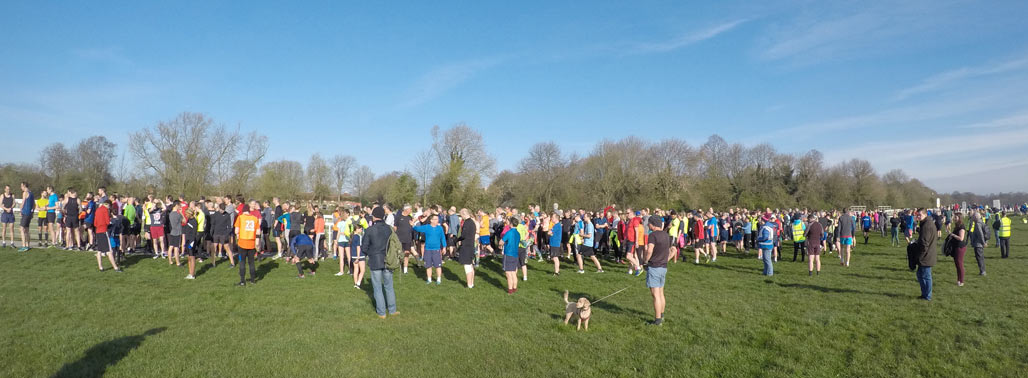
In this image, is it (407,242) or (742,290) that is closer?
(742,290)

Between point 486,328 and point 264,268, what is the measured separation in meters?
8.20

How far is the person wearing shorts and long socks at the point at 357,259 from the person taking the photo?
11.0 metres

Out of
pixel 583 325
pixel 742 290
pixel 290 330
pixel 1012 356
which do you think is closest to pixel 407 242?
pixel 290 330

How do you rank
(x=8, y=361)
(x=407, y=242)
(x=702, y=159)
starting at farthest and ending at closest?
(x=702, y=159), (x=407, y=242), (x=8, y=361)

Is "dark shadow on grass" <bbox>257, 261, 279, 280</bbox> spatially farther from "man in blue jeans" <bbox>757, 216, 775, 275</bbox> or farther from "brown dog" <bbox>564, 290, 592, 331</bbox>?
"man in blue jeans" <bbox>757, 216, 775, 275</bbox>

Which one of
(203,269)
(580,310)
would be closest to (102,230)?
(203,269)

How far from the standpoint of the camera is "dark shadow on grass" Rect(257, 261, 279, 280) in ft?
40.2

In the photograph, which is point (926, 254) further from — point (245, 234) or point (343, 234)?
point (245, 234)

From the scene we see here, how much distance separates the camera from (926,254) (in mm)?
9617

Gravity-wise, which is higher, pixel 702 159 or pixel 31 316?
pixel 702 159

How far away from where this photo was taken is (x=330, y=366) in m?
5.95

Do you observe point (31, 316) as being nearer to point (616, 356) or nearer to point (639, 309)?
point (616, 356)

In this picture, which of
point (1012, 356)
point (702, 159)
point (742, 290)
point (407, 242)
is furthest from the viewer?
point (702, 159)

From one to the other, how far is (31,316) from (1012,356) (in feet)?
45.1
